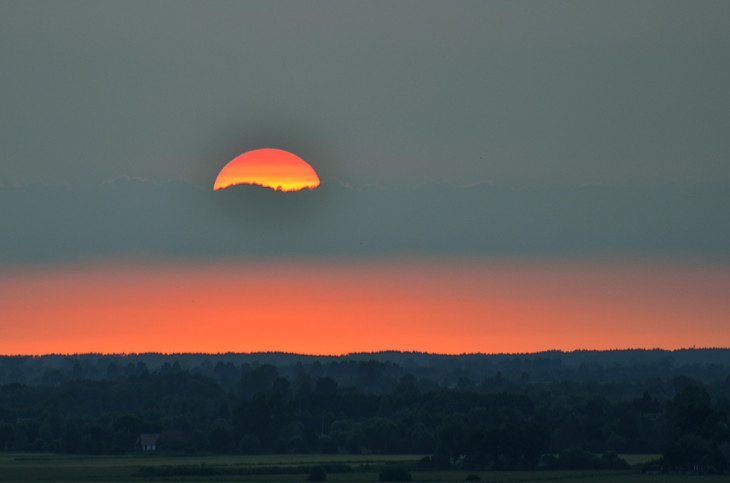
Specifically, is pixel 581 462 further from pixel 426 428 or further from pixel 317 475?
pixel 426 428

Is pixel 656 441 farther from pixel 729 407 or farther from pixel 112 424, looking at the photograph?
pixel 112 424

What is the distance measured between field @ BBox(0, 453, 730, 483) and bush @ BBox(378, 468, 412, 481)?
2.42 feet

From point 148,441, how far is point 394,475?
39.8 m

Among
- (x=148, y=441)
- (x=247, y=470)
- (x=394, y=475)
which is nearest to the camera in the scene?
(x=394, y=475)

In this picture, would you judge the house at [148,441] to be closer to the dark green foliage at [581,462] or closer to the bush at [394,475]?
the dark green foliage at [581,462]

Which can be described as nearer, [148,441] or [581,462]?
[581,462]

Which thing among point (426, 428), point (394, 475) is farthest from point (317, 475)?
point (426, 428)

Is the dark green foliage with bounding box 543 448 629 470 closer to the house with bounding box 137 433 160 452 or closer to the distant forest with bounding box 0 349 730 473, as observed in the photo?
the distant forest with bounding box 0 349 730 473

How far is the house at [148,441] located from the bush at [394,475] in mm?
36981

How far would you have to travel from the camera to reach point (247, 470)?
105m

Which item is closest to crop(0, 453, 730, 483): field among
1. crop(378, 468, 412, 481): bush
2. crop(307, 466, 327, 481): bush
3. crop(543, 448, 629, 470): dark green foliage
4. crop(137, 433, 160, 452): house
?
crop(307, 466, 327, 481): bush

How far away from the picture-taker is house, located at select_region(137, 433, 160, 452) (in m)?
132

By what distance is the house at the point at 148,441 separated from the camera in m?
132

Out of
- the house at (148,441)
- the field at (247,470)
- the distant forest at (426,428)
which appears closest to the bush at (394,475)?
the field at (247,470)
